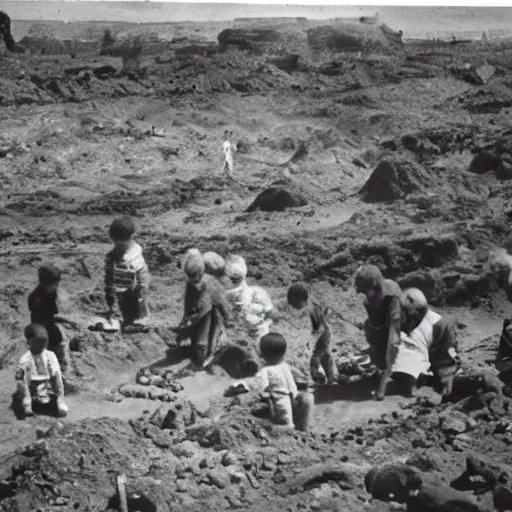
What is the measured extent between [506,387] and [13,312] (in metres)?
5.57

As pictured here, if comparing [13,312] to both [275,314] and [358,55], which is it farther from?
[358,55]

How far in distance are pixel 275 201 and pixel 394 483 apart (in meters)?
9.34

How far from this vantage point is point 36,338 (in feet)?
24.1

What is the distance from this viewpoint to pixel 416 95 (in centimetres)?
2561

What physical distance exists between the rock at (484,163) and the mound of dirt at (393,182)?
182 centimetres

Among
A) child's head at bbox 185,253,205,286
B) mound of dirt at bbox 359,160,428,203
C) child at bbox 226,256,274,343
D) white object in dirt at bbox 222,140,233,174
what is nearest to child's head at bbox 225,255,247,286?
child at bbox 226,256,274,343

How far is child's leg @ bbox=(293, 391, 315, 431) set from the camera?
7.21 m

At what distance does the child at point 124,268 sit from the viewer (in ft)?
29.5

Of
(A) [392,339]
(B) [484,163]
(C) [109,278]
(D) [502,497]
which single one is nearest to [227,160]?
(B) [484,163]

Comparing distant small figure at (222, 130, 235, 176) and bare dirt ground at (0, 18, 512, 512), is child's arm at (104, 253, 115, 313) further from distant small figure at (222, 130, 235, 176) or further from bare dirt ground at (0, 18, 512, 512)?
distant small figure at (222, 130, 235, 176)

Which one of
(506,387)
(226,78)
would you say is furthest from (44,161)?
(506,387)

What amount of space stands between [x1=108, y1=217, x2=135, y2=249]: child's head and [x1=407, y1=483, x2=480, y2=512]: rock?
4112 millimetres

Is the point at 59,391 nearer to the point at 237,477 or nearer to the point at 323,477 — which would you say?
the point at 237,477

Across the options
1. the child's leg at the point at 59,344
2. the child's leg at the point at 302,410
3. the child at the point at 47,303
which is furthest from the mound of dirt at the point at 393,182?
the child's leg at the point at 302,410
